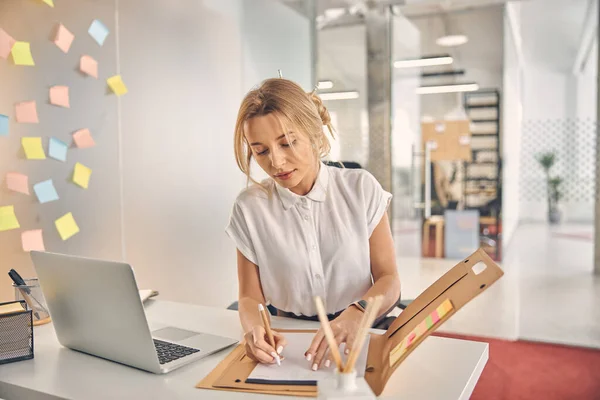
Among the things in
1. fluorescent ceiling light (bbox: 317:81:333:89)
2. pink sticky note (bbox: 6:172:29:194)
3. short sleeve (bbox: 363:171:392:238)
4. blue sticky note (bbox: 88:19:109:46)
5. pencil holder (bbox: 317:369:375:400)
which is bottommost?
pencil holder (bbox: 317:369:375:400)

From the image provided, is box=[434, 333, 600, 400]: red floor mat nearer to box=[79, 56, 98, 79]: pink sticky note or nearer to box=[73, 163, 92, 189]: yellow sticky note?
box=[73, 163, 92, 189]: yellow sticky note

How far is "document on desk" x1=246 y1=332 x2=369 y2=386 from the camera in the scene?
1.06m

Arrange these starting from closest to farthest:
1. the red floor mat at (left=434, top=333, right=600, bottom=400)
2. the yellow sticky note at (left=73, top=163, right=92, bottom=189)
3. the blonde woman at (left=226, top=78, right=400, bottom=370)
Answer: the blonde woman at (left=226, top=78, right=400, bottom=370), the yellow sticky note at (left=73, top=163, right=92, bottom=189), the red floor mat at (left=434, top=333, right=600, bottom=400)

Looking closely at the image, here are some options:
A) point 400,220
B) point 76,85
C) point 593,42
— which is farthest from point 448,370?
point 400,220

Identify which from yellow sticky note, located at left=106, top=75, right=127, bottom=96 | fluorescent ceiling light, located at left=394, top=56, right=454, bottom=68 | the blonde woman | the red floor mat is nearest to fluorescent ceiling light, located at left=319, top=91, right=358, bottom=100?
fluorescent ceiling light, located at left=394, top=56, right=454, bottom=68

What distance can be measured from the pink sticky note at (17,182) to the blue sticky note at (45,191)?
0.04 m

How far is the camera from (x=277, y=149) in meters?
1.46

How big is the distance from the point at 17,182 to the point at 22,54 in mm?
472

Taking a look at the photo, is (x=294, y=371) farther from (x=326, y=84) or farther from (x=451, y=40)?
(x=451, y=40)

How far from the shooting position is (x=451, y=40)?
5.01 metres

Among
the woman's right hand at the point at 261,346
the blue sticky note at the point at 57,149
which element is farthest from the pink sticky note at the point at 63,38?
the woman's right hand at the point at 261,346

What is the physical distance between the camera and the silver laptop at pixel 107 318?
3.56 ft

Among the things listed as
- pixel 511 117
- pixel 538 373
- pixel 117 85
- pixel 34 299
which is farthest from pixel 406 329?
pixel 511 117

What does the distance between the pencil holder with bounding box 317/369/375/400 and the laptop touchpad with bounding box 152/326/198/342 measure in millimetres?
632
